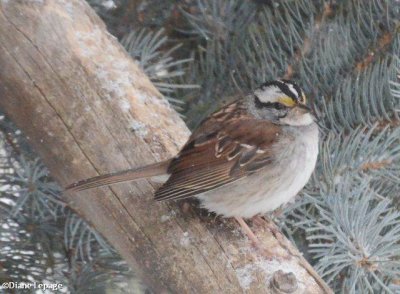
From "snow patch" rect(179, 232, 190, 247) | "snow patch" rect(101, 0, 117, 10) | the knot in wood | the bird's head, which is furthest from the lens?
"snow patch" rect(101, 0, 117, 10)

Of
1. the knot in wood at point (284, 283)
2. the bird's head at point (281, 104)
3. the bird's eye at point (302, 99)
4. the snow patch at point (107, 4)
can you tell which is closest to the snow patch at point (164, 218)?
the knot in wood at point (284, 283)

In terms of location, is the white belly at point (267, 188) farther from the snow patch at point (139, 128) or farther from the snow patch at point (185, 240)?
the snow patch at point (139, 128)

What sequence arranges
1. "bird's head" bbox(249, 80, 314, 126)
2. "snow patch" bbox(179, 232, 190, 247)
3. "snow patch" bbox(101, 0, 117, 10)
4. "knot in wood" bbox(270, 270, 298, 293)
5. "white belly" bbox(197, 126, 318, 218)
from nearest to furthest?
"knot in wood" bbox(270, 270, 298, 293), "snow patch" bbox(179, 232, 190, 247), "white belly" bbox(197, 126, 318, 218), "bird's head" bbox(249, 80, 314, 126), "snow patch" bbox(101, 0, 117, 10)

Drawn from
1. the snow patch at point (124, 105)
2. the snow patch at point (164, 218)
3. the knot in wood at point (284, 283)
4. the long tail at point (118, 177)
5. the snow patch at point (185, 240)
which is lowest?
the knot in wood at point (284, 283)

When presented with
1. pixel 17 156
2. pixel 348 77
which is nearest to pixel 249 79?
pixel 348 77

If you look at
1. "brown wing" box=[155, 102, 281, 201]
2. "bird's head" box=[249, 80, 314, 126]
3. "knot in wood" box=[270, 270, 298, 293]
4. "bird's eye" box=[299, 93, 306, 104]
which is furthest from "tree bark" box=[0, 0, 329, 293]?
"bird's eye" box=[299, 93, 306, 104]

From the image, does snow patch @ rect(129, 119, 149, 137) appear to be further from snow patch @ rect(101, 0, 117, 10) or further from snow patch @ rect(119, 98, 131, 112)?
snow patch @ rect(101, 0, 117, 10)

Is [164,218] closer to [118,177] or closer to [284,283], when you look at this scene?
[118,177]
